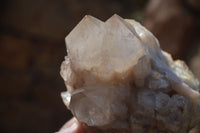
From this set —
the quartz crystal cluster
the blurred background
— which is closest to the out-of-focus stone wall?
the blurred background

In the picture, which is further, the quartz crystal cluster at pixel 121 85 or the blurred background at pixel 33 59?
the blurred background at pixel 33 59

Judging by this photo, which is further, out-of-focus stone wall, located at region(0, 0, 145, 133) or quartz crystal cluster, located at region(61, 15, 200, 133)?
out-of-focus stone wall, located at region(0, 0, 145, 133)

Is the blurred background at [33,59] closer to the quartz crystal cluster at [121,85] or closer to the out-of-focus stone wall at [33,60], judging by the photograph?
the out-of-focus stone wall at [33,60]

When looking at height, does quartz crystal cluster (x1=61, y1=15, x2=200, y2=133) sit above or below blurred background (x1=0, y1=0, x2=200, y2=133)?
below

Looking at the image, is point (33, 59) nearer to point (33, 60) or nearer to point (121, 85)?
point (33, 60)

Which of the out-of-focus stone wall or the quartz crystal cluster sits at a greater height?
the out-of-focus stone wall

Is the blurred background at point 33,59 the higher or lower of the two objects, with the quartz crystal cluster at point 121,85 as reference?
higher

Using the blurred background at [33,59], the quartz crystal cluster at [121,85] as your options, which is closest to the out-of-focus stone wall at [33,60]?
the blurred background at [33,59]

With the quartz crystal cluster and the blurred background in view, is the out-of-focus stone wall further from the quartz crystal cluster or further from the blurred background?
the quartz crystal cluster

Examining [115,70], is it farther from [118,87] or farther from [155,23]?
[155,23]
